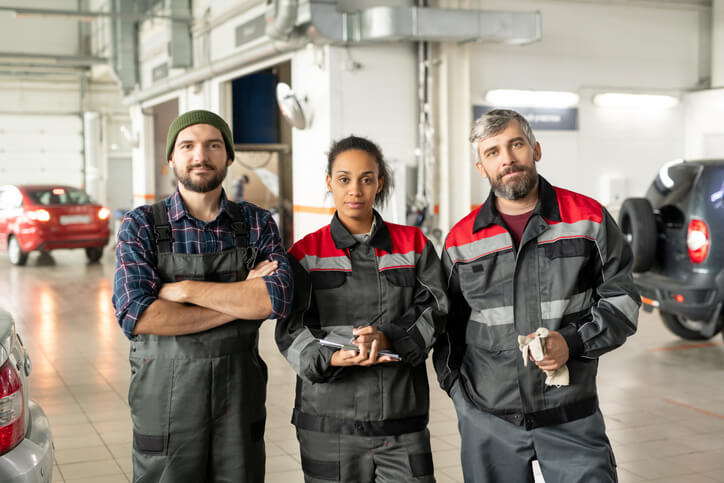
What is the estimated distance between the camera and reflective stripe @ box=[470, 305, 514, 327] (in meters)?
2.37

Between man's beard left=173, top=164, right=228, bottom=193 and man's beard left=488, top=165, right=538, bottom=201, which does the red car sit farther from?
man's beard left=488, top=165, right=538, bottom=201

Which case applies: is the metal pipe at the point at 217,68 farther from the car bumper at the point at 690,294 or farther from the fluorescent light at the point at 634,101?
the car bumper at the point at 690,294

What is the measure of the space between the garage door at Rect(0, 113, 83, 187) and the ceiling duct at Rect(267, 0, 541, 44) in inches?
648

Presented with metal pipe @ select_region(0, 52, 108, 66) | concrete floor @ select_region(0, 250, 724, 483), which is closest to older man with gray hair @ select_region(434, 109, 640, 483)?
concrete floor @ select_region(0, 250, 724, 483)

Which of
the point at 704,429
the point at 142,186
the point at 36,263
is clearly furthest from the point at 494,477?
the point at 142,186

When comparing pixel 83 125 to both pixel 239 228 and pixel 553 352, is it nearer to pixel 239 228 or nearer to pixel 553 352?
pixel 239 228

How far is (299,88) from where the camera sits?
10.2 metres

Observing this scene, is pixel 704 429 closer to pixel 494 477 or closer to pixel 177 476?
pixel 494 477

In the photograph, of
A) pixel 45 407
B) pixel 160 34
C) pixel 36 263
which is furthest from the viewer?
pixel 160 34

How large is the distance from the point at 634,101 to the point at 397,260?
9.33 m

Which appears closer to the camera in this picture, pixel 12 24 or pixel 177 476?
pixel 177 476

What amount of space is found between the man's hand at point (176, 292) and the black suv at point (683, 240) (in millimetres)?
4872

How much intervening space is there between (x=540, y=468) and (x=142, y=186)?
17.9 meters

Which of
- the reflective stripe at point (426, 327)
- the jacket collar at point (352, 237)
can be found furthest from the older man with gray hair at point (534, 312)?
the jacket collar at point (352, 237)
